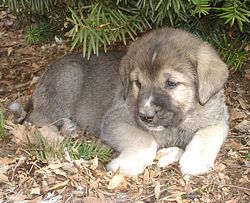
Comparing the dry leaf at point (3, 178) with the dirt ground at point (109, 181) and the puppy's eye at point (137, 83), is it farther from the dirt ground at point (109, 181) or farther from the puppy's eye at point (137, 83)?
the puppy's eye at point (137, 83)

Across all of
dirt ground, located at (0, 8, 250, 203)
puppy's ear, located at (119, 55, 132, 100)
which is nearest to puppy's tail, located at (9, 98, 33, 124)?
dirt ground, located at (0, 8, 250, 203)

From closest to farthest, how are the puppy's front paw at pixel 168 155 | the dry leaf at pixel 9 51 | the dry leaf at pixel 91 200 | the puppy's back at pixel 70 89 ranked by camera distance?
the dry leaf at pixel 91 200 → the puppy's front paw at pixel 168 155 → the puppy's back at pixel 70 89 → the dry leaf at pixel 9 51

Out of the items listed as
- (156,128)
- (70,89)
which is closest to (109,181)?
(156,128)

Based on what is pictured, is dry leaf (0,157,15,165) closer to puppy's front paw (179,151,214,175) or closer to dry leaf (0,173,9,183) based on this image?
dry leaf (0,173,9,183)

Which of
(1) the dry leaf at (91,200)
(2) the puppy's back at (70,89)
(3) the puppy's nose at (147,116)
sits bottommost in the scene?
(2) the puppy's back at (70,89)

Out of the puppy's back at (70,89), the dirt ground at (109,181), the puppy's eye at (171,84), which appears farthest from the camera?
the puppy's back at (70,89)

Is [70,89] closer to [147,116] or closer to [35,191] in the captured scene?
[147,116]

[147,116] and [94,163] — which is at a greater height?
[147,116]

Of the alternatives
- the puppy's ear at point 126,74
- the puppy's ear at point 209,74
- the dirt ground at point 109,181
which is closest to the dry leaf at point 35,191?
the dirt ground at point 109,181

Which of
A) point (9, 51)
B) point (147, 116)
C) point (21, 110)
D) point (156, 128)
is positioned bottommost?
point (9, 51)
